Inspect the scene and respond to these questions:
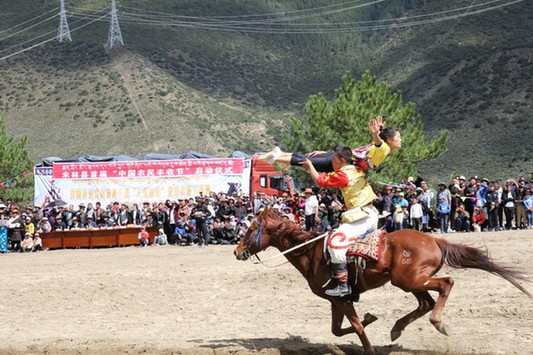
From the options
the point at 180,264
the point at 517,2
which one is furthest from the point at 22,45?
the point at 180,264

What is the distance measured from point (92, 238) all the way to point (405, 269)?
2269 cm

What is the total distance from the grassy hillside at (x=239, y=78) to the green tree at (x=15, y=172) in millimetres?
15703

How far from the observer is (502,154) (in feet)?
188

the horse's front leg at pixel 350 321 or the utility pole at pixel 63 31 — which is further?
the utility pole at pixel 63 31

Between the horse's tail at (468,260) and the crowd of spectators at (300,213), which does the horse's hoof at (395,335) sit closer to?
the horse's tail at (468,260)

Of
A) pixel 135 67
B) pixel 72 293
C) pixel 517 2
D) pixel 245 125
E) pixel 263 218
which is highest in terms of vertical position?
pixel 517 2

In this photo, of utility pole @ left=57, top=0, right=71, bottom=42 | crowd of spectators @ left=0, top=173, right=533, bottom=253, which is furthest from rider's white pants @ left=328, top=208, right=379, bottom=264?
utility pole @ left=57, top=0, right=71, bottom=42

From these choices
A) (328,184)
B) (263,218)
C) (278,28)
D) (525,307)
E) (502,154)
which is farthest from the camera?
(278,28)

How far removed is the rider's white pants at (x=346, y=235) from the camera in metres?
11.4

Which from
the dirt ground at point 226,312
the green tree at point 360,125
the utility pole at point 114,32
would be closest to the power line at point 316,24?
the utility pole at point 114,32

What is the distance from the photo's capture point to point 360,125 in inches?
1487

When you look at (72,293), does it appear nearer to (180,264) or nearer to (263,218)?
(180,264)

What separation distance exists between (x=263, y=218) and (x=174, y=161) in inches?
986

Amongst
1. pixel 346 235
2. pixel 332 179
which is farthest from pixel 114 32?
pixel 346 235
